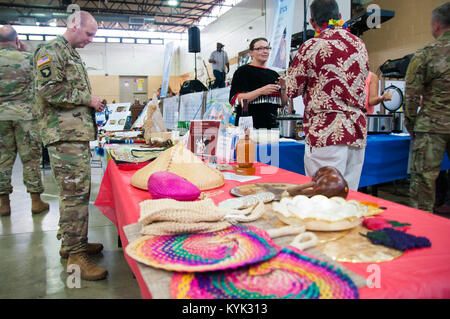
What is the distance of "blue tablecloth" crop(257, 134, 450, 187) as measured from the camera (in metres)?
2.15

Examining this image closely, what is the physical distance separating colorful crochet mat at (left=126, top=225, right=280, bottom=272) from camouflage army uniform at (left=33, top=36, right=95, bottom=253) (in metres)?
1.31

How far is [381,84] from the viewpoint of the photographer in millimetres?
3873

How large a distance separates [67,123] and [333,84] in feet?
4.55

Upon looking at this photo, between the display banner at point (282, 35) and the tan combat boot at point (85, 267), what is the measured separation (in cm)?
243

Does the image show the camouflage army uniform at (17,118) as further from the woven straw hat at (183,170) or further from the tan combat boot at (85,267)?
the woven straw hat at (183,170)

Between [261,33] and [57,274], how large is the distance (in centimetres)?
979

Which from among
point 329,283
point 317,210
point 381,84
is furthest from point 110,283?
point 381,84

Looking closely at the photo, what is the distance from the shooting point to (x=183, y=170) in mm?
1115

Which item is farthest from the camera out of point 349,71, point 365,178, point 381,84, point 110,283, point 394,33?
point 394,33

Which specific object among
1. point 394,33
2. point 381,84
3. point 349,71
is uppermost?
point 394,33

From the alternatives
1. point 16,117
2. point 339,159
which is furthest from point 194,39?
point 339,159

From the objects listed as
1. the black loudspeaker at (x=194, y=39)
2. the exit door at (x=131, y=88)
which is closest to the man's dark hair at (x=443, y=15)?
the black loudspeaker at (x=194, y=39)

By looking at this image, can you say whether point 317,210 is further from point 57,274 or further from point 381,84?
point 381,84

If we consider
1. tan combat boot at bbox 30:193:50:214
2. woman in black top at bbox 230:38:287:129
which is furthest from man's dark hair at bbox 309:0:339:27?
tan combat boot at bbox 30:193:50:214
